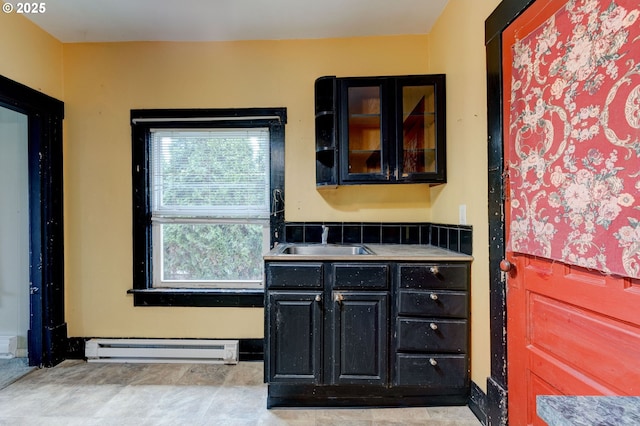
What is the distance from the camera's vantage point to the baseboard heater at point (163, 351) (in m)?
2.26

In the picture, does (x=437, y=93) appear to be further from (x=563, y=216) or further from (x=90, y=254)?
(x=90, y=254)

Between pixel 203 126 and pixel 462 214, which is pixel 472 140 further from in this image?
pixel 203 126

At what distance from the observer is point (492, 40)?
150 cm

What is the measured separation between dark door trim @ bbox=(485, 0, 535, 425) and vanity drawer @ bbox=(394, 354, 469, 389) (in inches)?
6.8

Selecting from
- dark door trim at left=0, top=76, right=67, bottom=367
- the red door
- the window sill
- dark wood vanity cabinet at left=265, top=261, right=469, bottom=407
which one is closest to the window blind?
the window sill

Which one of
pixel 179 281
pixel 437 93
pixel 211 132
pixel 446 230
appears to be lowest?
pixel 179 281

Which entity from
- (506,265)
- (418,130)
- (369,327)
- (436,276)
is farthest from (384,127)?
(369,327)

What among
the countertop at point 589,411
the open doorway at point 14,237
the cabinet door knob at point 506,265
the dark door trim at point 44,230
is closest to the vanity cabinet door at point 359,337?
the cabinet door knob at point 506,265

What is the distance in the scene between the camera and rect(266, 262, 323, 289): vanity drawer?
1743mm

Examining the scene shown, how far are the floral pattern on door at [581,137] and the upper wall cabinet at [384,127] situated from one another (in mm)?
716

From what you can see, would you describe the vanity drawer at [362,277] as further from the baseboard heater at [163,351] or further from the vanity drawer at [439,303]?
the baseboard heater at [163,351]

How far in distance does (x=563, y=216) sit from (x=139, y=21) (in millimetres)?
2824

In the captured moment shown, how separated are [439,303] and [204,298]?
5.77ft

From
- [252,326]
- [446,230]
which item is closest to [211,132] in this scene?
[252,326]
